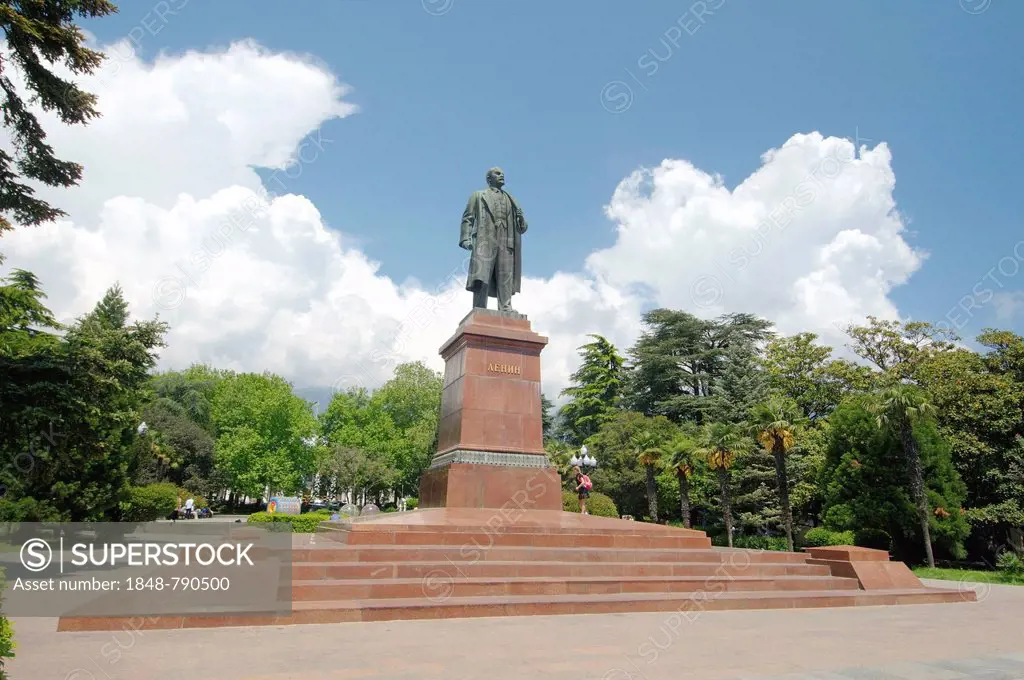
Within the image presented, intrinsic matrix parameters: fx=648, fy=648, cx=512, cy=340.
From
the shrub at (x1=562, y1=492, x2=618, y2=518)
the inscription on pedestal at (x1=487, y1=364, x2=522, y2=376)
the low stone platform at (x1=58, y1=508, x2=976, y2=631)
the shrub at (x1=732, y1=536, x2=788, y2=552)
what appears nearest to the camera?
the low stone platform at (x1=58, y1=508, x2=976, y2=631)

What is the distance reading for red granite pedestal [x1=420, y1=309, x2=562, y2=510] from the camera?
14016mm

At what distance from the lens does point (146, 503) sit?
25.6 m

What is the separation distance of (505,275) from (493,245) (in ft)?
2.77

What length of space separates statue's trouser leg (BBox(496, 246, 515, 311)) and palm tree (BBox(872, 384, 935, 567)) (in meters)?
17.4

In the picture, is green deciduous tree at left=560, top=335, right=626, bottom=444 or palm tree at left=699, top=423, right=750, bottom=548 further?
green deciduous tree at left=560, top=335, right=626, bottom=444

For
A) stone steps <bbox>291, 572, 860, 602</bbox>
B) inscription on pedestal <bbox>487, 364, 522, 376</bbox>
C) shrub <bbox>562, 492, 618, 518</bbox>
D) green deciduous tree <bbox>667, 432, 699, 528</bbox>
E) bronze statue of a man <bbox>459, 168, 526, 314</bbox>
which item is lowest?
stone steps <bbox>291, 572, 860, 602</bbox>

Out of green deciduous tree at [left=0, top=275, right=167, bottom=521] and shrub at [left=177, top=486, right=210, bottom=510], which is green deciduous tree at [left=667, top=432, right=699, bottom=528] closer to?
green deciduous tree at [left=0, top=275, right=167, bottom=521]

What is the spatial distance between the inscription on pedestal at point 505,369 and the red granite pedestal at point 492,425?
23 mm

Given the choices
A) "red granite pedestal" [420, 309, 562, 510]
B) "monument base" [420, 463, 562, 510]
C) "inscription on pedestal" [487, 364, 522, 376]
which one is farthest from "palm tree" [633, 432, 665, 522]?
"monument base" [420, 463, 562, 510]

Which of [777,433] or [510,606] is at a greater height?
[777,433]

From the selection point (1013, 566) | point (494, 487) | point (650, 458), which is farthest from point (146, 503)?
point (1013, 566)

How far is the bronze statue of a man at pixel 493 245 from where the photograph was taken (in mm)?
16828

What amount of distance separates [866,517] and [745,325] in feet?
64.3

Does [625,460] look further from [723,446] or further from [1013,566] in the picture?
[1013,566]
